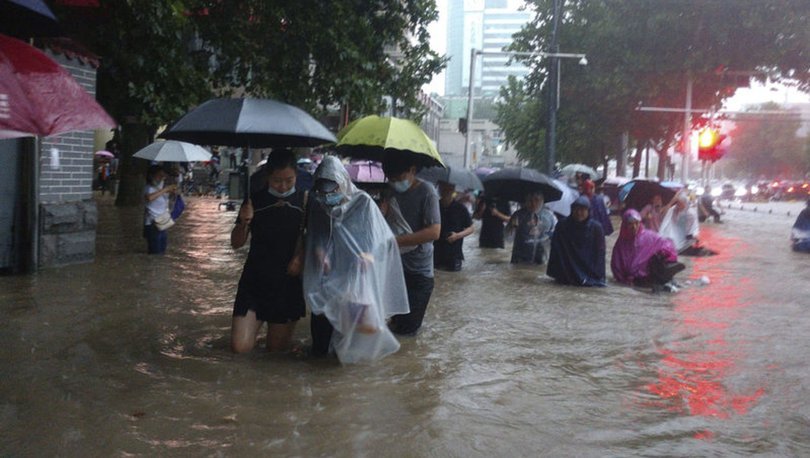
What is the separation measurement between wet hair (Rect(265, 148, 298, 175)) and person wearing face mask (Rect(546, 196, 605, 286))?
6140 millimetres

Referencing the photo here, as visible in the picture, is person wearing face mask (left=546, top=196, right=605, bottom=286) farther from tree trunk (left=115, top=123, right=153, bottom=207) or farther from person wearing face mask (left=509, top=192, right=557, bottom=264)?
tree trunk (left=115, top=123, right=153, bottom=207)

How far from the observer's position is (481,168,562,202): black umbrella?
12.8 meters

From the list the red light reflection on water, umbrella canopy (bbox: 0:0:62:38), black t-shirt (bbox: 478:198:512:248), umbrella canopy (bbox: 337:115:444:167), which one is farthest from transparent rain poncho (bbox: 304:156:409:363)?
black t-shirt (bbox: 478:198:512:248)

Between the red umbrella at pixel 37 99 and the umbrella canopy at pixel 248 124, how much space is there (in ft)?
8.31

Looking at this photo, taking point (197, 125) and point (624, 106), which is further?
point (624, 106)

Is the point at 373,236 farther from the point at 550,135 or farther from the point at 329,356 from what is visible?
the point at 550,135

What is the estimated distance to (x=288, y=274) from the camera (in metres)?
5.97

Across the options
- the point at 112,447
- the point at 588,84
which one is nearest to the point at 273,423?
the point at 112,447

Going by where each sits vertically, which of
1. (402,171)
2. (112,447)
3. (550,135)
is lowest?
(112,447)

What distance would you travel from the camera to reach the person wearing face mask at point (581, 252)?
11148mm

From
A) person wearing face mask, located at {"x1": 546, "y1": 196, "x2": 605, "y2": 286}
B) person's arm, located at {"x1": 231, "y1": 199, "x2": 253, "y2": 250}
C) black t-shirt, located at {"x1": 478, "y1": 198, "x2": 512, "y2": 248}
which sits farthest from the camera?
black t-shirt, located at {"x1": 478, "y1": 198, "x2": 512, "y2": 248}

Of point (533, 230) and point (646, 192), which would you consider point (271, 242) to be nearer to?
point (533, 230)

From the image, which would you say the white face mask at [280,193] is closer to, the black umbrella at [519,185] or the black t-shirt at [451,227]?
the black t-shirt at [451,227]

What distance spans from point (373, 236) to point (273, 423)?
1660 mm
